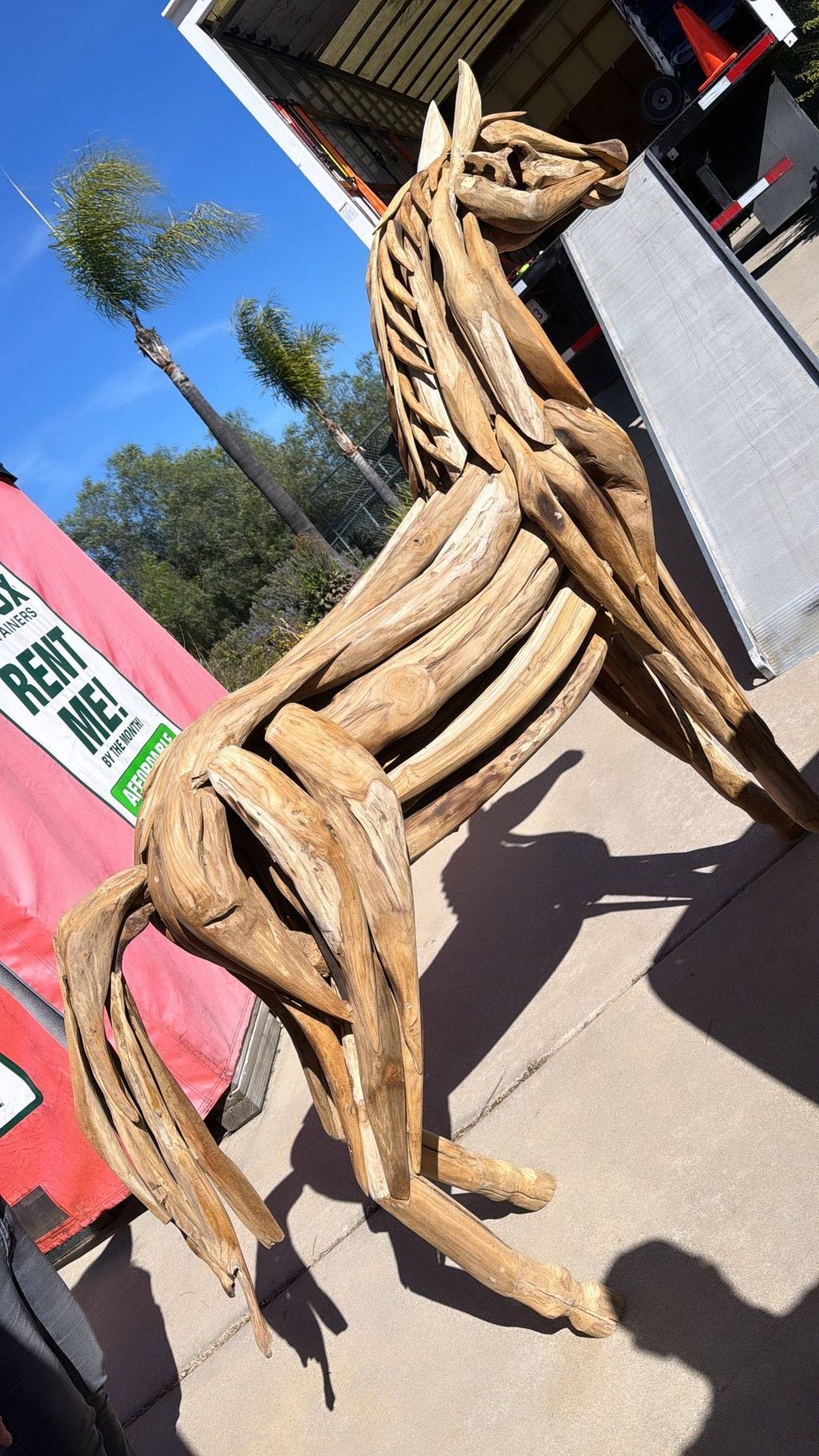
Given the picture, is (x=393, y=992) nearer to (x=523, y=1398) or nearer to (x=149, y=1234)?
(x=523, y=1398)

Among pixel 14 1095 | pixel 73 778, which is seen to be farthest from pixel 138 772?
pixel 14 1095

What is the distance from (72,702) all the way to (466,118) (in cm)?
295

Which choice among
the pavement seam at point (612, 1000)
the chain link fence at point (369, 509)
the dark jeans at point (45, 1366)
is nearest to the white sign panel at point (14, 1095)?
the dark jeans at point (45, 1366)

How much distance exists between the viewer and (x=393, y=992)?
1893mm

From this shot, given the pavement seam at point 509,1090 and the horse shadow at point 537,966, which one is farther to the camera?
the pavement seam at point 509,1090

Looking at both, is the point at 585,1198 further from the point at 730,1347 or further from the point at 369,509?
the point at 369,509

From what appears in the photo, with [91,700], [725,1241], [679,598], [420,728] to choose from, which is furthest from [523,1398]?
[91,700]

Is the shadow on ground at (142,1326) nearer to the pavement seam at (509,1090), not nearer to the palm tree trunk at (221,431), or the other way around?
the pavement seam at (509,1090)

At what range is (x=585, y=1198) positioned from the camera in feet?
8.57

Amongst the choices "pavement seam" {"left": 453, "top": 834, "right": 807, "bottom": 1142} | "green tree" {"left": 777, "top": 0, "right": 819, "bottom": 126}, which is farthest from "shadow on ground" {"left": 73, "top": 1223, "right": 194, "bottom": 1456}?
"green tree" {"left": 777, "top": 0, "right": 819, "bottom": 126}

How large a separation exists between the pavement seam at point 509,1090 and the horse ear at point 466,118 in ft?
7.44

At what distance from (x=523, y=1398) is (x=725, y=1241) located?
0.61 metres

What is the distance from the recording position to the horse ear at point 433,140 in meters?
2.57

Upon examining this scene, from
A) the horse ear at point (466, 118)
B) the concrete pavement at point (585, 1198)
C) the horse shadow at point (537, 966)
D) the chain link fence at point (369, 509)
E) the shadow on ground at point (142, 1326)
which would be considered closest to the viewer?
the concrete pavement at point (585, 1198)
